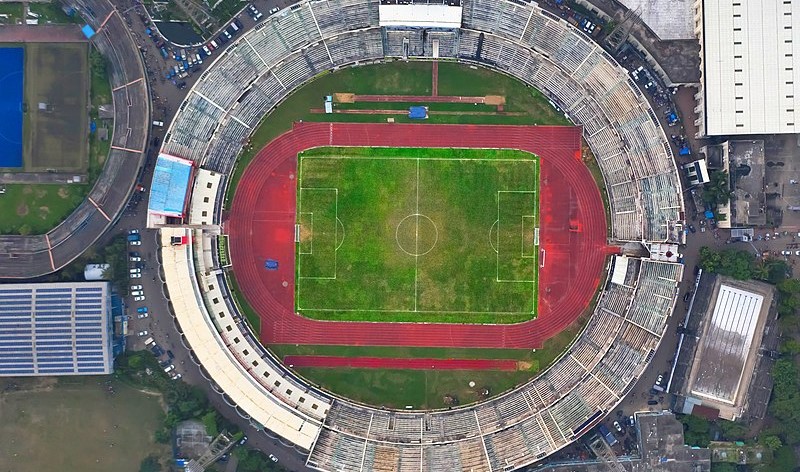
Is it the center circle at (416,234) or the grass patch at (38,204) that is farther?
the center circle at (416,234)

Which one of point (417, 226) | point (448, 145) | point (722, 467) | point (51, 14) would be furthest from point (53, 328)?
point (722, 467)

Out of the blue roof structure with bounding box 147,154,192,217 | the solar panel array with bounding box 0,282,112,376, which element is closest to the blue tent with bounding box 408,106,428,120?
the blue roof structure with bounding box 147,154,192,217

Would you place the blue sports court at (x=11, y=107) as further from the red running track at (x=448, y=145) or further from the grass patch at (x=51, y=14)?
the red running track at (x=448, y=145)

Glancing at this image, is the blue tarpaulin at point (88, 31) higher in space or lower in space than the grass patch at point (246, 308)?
higher

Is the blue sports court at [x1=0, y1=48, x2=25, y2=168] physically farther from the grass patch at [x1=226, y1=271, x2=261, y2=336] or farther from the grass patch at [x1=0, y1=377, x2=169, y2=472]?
the grass patch at [x1=226, y1=271, x2=261, y2=336]

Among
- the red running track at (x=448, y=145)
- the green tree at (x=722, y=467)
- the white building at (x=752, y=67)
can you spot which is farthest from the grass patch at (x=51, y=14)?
the green tree at (x=722, y=467)

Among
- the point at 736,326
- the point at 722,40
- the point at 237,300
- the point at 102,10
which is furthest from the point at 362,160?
the point at 736,326

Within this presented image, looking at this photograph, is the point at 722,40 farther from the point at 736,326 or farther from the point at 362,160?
the point at 362,160
